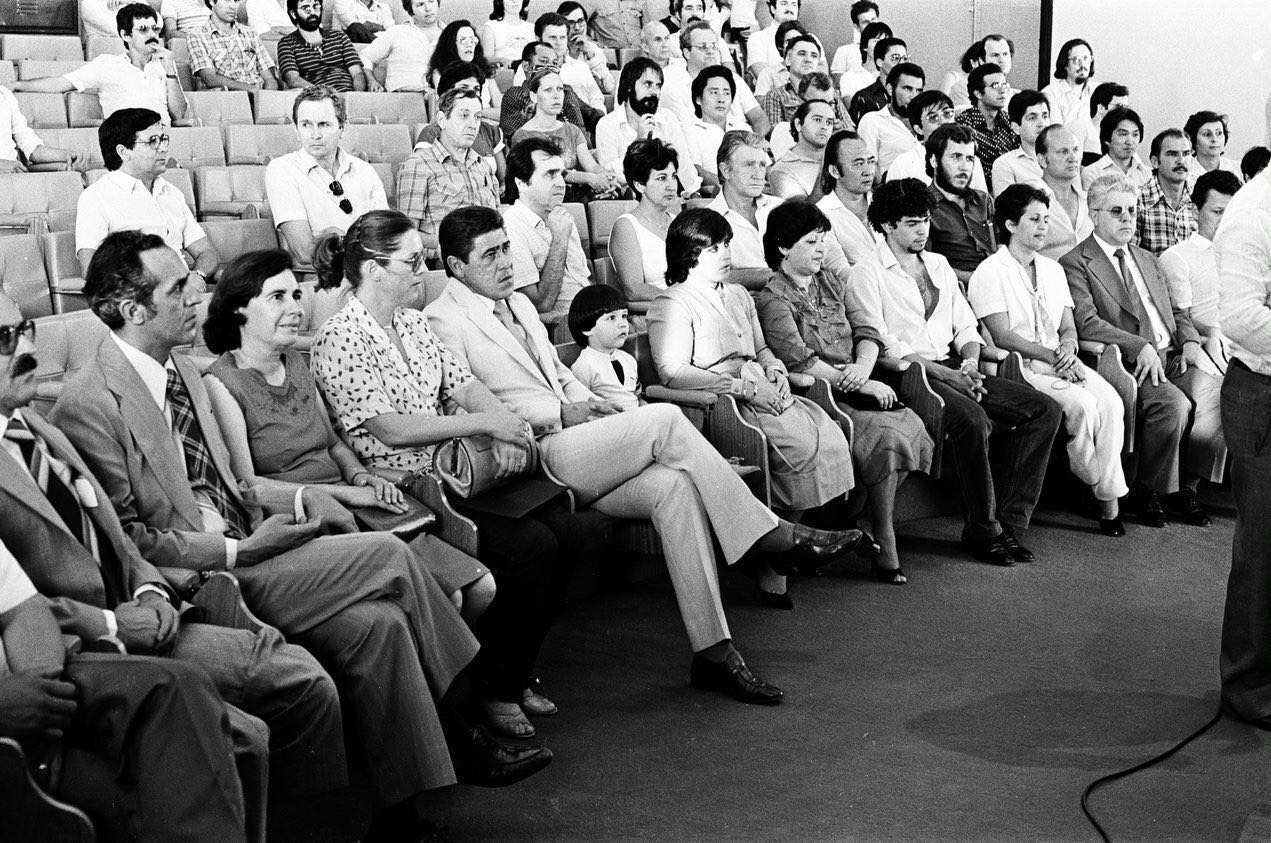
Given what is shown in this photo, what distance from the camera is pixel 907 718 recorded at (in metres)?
2.89

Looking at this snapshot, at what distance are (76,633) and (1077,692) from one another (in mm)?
2043

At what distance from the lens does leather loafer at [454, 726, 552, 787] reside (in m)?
2.55

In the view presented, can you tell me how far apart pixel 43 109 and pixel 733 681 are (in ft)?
12.1

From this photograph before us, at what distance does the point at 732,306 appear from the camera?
3951mm

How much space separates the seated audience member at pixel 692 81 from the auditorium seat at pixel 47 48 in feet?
8.23

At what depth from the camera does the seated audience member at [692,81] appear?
21.0 feet

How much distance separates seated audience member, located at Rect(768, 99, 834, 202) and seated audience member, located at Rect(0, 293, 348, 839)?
11.7 feet

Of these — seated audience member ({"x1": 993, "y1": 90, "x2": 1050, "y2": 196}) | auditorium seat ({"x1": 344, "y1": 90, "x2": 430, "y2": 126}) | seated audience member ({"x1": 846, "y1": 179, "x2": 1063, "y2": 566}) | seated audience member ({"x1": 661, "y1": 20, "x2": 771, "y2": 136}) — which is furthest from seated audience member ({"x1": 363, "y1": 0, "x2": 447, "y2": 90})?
seated audience member ({"x1": 846, "y1": 179, "x2": 1063, "y2": 566})

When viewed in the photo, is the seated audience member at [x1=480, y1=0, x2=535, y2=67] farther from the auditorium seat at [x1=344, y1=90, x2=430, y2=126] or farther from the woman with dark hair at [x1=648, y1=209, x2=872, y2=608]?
the woman with dark hair at [x1=648, y1=209, x2=872, y2=608]

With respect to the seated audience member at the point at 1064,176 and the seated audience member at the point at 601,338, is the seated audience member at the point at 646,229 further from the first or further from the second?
the seated audience member at the point at 1064,176

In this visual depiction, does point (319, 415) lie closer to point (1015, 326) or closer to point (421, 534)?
point (421, 534)

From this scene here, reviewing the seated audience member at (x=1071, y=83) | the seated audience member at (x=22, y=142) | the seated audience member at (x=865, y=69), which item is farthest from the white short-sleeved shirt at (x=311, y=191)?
the seated audience member at (x=1071, y=83)

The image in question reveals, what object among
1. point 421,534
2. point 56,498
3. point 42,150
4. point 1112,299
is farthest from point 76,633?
point 1112,299

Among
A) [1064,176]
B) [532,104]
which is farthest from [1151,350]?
[532,104]
